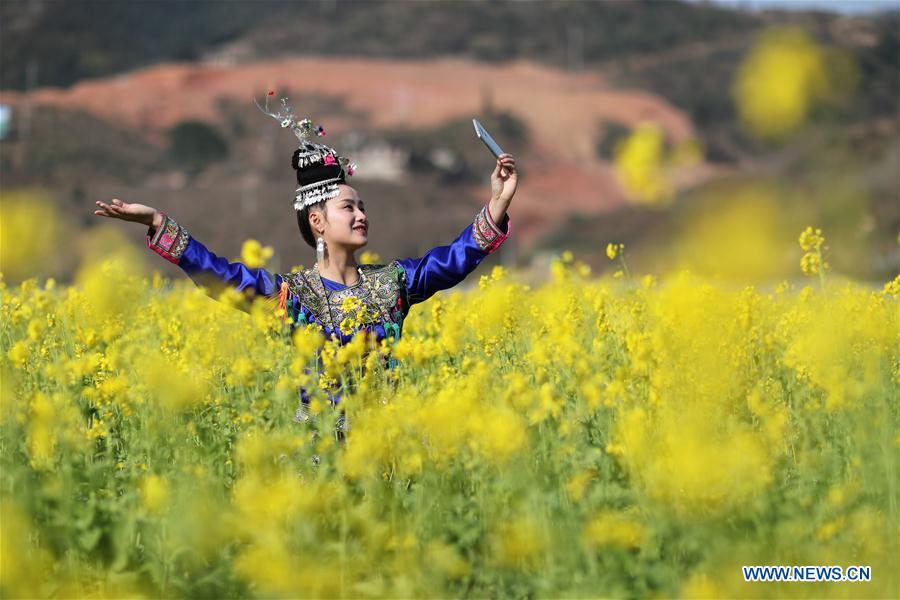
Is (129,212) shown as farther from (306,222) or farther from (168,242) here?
(306,222)

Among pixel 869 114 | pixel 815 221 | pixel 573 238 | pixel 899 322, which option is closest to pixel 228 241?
pixel 573 238

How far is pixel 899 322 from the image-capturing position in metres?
4.50

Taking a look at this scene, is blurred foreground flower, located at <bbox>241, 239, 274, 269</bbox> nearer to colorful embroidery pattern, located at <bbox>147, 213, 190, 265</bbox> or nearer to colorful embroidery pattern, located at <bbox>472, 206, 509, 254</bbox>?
colorful embroidery pattern, located at <bbox>147, 213, 190, 265</bbox>

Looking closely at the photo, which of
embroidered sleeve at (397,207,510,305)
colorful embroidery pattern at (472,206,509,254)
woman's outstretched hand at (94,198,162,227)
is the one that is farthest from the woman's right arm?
colorful embroidery pattern at (472,206,509,254)

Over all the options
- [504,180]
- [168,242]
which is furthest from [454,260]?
[168,242]

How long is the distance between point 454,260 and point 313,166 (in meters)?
0.59

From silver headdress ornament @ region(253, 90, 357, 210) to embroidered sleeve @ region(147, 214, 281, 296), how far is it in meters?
0.31

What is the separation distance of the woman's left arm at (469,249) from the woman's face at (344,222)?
0.72 feet

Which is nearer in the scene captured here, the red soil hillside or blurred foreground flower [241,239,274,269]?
blurred foreground flower [241,239,274,269]

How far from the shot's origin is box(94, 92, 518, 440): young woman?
14.9ft

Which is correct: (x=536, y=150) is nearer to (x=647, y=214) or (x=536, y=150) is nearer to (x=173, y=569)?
(x=647, y=214)

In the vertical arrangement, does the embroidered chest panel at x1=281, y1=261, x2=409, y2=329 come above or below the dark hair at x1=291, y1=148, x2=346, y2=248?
below

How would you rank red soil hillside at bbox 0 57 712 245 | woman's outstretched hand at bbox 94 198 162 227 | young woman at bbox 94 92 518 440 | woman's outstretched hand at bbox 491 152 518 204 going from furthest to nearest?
red soil hillside at bbox 0 57 712 245 < young woman at bbox 94 92 518 440 < woman's outstretched hand at bbox 491 152 518 204 < woman's outstretched hand at bbox 94 198 162 227

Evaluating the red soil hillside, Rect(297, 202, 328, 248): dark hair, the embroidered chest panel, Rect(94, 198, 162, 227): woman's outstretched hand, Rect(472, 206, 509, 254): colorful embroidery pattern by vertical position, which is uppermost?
the red soil hillside
